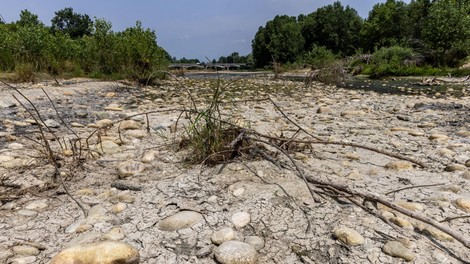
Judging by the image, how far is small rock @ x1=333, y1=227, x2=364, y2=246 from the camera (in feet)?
5.34

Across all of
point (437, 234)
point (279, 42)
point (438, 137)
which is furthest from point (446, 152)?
point (279, 42)

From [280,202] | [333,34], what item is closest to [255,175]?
[280,202]

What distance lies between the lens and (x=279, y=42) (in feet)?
188

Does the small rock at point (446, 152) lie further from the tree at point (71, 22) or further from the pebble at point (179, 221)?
the tree at point (71, 22)

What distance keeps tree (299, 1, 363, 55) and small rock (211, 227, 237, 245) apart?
6016 centimetres

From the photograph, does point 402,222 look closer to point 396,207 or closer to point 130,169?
point 396,207

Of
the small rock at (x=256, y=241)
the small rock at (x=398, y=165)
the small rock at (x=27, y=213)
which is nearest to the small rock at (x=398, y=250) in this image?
the small rock at (x=256, y=241)

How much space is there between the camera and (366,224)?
5.82 ft

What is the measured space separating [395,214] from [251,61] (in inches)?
2704

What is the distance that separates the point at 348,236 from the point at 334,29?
65.1 m

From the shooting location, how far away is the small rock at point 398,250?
1.51 meters

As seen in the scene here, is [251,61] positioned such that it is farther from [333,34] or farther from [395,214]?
[395,214]

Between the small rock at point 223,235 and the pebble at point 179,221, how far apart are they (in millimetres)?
191

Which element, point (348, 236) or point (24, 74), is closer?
point (348, 236)
